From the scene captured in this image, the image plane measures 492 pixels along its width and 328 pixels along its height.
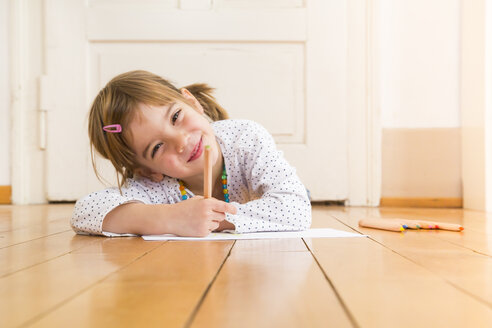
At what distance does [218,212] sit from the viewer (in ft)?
2.92

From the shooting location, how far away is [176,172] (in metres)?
1.05

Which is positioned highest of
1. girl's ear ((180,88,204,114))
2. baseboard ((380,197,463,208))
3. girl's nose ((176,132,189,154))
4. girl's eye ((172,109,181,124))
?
girl's ear ((180,88,204,114))

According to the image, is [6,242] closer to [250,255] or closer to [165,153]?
[165,153]

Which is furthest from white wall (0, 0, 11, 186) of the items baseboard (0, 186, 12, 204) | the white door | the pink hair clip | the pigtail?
the pink hair clip

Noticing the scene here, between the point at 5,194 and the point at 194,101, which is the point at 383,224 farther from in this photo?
the point at 5,194

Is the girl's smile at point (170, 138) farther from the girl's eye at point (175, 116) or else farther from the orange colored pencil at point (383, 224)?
the orange colored pencil at point (383, 224)

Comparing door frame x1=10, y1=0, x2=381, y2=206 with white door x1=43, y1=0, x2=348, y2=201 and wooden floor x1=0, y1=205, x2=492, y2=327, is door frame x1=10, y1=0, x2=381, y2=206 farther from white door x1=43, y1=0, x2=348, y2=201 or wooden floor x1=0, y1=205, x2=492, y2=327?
wooden floor x1=0, y1=205, x2=492, y2=327

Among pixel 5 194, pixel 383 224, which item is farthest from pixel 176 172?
pixel 5 194

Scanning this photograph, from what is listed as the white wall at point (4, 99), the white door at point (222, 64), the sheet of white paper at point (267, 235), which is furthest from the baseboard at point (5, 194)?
the sheet of white paper at point (267, 235)

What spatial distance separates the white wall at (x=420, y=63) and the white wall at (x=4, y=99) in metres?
1.42

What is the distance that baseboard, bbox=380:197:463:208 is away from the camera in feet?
6.31

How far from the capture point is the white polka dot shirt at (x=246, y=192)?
0.94 metres

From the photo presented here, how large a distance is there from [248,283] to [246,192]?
0.68 meters

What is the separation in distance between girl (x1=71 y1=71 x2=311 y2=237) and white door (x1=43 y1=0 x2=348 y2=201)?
0.70 m
